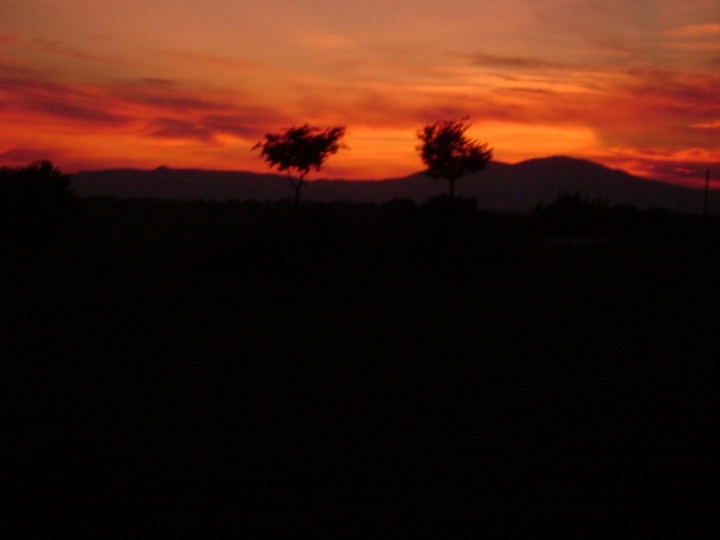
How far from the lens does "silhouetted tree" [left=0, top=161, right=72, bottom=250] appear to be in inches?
1612

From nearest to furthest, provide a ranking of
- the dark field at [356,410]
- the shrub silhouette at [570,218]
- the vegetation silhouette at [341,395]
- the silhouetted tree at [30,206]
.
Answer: the dark field at [356,410]
the vegetation silhouette at [341,395]
the silhouetted tree at [30,206]
the shrub silhouette at [570,218]

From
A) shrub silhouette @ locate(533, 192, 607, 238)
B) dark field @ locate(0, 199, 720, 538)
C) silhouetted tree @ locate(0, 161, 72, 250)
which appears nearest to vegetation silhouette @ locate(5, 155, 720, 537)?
dark field @ locate(0, 199, 720, 538)

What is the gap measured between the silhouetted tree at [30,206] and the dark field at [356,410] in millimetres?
12012

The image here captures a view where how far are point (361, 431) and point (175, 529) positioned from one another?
3.47 meters

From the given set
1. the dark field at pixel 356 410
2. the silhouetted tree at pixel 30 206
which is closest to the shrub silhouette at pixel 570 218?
the dark field at pixel 356 410

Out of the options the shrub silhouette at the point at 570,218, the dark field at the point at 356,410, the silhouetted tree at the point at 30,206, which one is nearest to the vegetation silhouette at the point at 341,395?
the dark field at the point at 356,410

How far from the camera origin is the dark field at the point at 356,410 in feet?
23.1

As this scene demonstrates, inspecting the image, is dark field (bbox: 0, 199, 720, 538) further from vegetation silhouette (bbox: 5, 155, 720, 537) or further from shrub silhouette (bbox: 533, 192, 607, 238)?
shrub silhouette (bbox: 533, 192, 607, 238)

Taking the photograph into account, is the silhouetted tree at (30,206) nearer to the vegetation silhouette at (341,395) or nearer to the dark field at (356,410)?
the vegetation silhouette at (341,395)

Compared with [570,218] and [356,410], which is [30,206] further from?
[356,410]

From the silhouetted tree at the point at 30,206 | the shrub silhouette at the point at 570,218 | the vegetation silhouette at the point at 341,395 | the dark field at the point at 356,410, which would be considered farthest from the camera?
the shrub silhouette at the point at 570,218

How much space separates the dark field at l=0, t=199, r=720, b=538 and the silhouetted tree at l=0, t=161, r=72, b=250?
→ 12.0 m

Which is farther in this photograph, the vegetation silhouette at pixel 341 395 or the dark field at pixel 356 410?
the vegetation silhouette at pixel 341 395

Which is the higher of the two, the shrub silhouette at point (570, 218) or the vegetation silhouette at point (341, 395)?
the shrub silhouette at point (570, 218)
